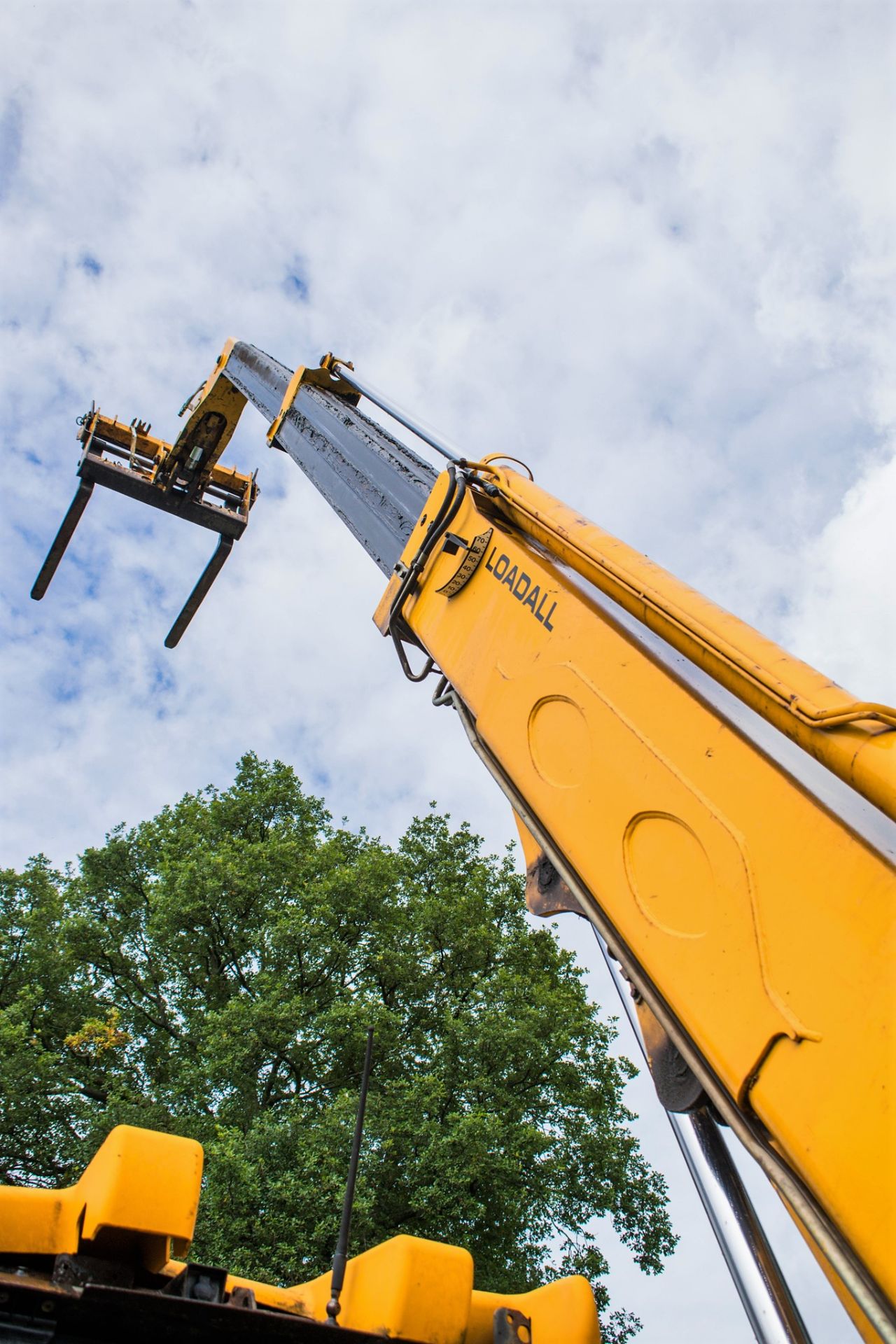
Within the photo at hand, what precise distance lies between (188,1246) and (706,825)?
2030 mm

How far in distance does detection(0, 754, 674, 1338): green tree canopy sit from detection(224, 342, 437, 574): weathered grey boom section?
8.23m

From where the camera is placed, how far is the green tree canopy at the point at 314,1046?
1053 centimetres

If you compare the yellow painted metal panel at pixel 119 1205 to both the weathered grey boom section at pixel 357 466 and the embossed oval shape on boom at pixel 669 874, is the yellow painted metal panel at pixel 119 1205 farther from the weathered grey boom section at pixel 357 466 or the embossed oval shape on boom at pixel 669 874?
the weathered grey boom section at pixel 357 466

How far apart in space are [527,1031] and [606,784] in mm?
10802

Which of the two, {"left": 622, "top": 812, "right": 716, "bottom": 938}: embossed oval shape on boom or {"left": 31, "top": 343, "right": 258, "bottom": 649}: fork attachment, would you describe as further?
{"left": 31, "top": 343, "right": 258, "bottom": 649}: fork attachment

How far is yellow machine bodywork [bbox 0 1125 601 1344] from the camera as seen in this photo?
8.45 ft

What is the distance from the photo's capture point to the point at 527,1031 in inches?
488

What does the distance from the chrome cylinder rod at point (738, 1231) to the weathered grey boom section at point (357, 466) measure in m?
2.61

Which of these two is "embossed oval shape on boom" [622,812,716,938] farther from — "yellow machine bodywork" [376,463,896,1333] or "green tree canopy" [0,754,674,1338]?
"green tree canopy" [0,754,674,1338]

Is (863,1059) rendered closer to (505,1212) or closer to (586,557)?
(586,557)

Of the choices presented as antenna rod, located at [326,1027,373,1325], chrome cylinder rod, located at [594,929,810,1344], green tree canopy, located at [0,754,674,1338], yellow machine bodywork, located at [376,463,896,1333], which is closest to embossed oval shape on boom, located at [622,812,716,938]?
yellow machine bodywork, located at [376,463,896,1333]

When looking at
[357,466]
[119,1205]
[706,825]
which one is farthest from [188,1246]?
[357,466]

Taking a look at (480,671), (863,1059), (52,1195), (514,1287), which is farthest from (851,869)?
(514,1287)

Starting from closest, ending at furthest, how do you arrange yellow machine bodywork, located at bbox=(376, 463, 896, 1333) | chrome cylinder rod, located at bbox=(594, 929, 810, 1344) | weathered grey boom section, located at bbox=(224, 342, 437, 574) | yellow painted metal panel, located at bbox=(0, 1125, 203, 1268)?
yellow machine bodywork, located at bbox=(376, 463, 896, 1333)
chrome cylinder rod, located at bbox=(594, 929, 810, 1344)
yellow painted metal panel, located at bbox=(0, 1125, 203, 1268)
weathered grey boom section, located at bbox=(224, 342, 437, 574)
